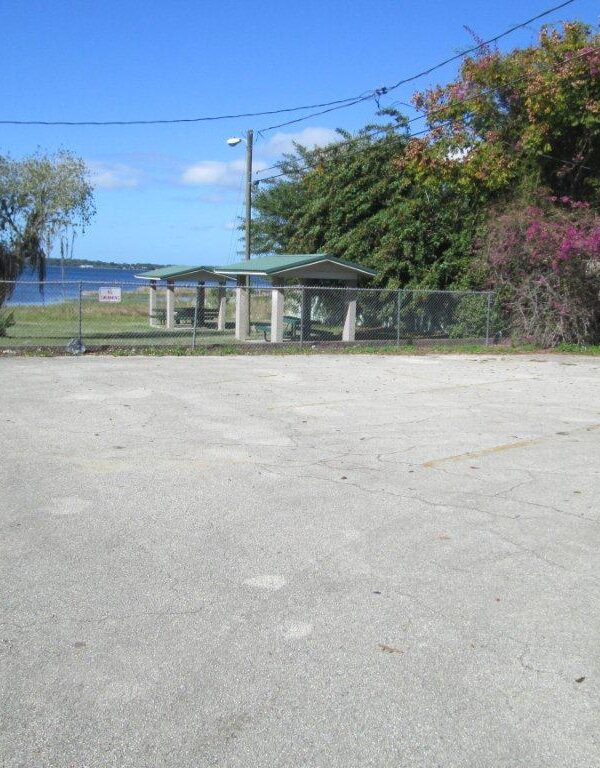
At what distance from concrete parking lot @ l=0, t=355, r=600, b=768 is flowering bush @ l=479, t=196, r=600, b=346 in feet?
40.6

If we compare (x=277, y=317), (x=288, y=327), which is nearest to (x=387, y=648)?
(x=277, y=317)

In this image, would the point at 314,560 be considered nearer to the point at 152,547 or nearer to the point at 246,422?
the point at 152,547

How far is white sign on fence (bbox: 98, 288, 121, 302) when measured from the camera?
19359mm

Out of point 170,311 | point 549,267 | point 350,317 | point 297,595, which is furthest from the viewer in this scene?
point 170,311

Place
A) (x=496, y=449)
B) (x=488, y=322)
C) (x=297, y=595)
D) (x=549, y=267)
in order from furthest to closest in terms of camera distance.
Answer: (x=488, y=322) → (x=549, y=267) → (x=496, y=449) → (x=297, y=595)

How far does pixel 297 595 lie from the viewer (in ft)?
15.0

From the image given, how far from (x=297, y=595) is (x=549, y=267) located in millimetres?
19043

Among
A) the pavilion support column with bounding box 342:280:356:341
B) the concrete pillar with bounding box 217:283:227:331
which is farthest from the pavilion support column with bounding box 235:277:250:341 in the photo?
the concrete pillar with bounding box 217:283:227:331

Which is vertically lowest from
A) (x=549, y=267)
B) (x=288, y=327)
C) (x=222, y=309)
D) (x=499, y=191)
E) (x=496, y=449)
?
(x=496, y=449)

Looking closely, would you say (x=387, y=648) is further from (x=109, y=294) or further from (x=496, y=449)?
(x=109, y=294)

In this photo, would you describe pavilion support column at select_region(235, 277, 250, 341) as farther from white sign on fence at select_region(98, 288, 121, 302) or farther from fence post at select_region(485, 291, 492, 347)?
fence post at select_region(485, 291, 492, 347)

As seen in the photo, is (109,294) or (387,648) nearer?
(387,648)

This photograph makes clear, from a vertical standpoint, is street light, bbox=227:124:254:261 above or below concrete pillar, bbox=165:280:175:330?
above

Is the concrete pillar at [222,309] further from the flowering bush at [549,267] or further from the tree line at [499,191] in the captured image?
the flowering bush at [549,267]
